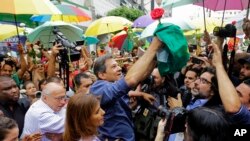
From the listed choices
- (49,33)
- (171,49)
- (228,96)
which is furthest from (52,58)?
(228,96)

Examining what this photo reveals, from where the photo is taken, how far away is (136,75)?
2.55 metres

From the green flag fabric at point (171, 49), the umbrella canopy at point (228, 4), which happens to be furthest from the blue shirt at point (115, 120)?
the umbrella canopy at point (228, 4)

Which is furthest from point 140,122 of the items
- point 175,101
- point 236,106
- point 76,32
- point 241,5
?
point 241,5

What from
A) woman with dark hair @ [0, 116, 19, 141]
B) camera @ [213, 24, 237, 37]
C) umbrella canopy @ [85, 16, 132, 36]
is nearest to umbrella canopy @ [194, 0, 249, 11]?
umbrella canopy @ [85, 16, 132, 36]

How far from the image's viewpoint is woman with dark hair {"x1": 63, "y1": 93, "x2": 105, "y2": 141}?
238 cm

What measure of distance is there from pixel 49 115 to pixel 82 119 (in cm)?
74

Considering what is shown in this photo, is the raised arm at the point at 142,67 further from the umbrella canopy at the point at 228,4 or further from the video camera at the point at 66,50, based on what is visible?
the umbrella canopy at the point at 228,4

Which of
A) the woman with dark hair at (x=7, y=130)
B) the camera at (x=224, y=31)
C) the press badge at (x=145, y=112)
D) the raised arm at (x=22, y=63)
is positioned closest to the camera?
the woman with dark hair at (x=7, y=130)

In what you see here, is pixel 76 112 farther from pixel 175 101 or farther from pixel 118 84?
pixel 175 101

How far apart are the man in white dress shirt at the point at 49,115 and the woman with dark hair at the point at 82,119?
0.60 metres

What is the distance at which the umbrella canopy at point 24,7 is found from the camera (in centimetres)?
407

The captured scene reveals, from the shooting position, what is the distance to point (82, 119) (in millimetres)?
2381

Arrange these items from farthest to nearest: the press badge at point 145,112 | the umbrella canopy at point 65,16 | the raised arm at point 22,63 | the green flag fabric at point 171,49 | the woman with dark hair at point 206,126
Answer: the umbrella canopy at point 65,16, the raised arm at point 22,63, the press badge at point 145,112, the green flag fabric at point 171,49, the woman with dark hair at point 206,126

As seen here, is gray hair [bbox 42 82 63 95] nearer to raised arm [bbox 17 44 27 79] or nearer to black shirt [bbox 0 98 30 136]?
black shirt [bbox 0 98 30 136]
